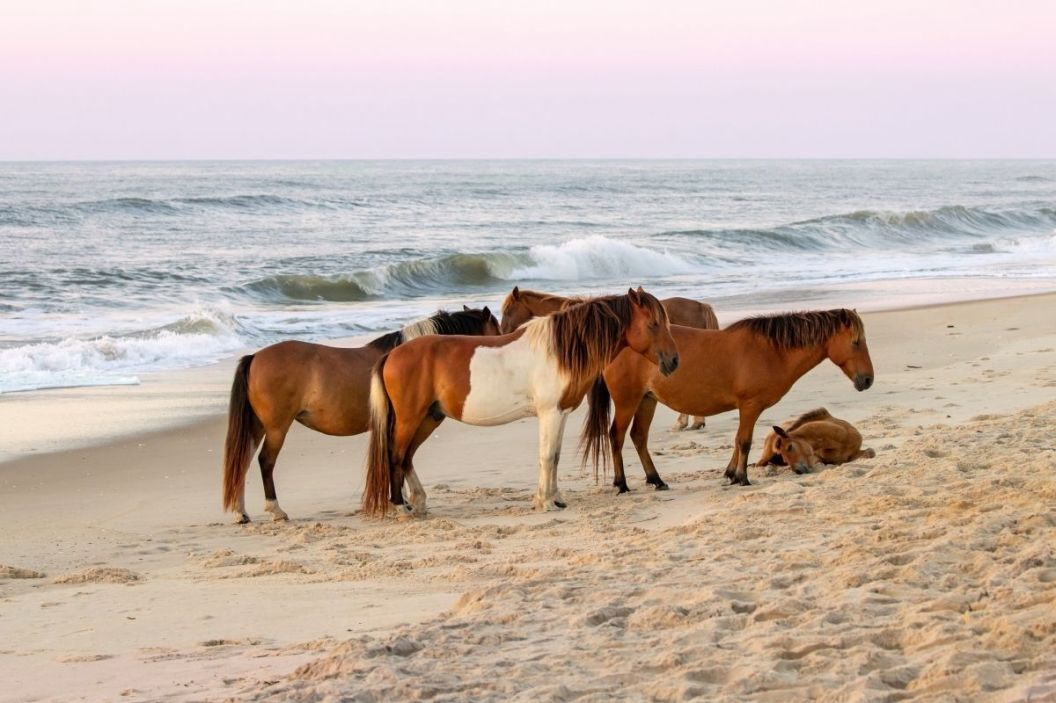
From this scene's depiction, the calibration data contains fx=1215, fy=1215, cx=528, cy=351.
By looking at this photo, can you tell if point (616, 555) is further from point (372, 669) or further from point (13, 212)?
point (13, 212)

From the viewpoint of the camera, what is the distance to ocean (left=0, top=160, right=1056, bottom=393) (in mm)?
16812

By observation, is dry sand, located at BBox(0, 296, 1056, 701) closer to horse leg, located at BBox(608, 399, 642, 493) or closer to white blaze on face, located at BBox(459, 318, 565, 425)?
horse leg, located at BBox(608, 399, 642, 493)

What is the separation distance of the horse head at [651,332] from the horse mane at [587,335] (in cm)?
1

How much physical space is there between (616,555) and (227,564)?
2.05m

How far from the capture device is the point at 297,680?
12.8ft

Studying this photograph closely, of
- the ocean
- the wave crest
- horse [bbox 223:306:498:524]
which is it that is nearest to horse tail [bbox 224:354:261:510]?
horse [bbox 223:306:498:524]

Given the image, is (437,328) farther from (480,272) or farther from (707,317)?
(480,272)

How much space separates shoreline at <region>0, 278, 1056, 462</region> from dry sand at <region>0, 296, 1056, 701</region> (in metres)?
0.43

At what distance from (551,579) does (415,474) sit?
8.48 ft

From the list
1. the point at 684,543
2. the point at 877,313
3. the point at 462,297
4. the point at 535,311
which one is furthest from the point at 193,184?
the point at 684,543

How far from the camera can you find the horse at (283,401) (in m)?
7.62

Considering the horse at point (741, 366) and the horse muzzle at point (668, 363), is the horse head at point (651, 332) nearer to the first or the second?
the horse muzzle at point (668, 363)

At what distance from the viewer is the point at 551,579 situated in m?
5.16

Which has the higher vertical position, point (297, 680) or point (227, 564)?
point (297, 680)
